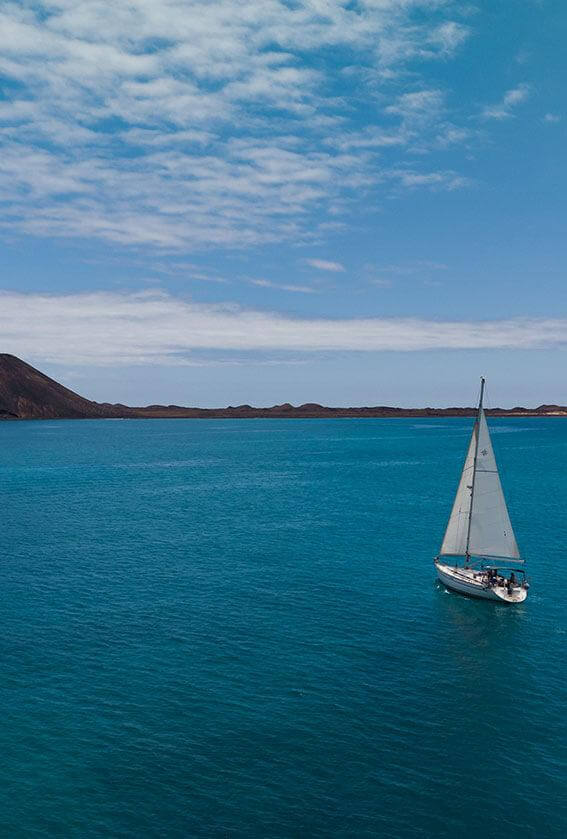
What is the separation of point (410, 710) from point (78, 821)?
20.6 meters

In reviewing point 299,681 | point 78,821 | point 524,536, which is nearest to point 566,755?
point 299,681

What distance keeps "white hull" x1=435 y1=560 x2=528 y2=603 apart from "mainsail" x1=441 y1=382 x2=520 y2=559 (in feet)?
10.8

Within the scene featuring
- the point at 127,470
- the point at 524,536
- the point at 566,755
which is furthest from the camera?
the point at 127,470

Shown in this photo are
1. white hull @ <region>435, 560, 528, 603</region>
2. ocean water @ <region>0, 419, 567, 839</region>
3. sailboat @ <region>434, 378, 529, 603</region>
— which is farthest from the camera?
sailboat @ <region>434, 378, 529, 603</region>

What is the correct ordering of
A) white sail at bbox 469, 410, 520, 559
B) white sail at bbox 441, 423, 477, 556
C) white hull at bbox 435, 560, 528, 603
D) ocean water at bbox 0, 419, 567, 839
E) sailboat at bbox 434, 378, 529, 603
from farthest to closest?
white sail at bbox 441, 423, 477, 556, white sail at bbox 469, 410, 520, 559, sailboat at bbox 434, 378, 529, 603, white hull at bbox 435, 560, 528, 603, ocean water at bbox 0, 419, 567, 839

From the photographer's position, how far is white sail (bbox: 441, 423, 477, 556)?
220 ft

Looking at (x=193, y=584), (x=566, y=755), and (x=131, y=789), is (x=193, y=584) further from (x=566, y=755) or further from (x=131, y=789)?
(x=566, y=755)

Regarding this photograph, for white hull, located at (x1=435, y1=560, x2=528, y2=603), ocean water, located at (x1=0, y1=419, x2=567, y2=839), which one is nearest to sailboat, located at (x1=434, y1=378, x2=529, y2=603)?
white hull, located at (x1=435, y1=560, x2=528, y2=603)

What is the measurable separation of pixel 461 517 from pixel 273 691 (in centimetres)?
3381

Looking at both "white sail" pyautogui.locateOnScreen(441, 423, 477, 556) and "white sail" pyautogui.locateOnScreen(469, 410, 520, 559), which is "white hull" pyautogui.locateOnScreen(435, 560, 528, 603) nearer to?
"white sail" pyautogui.locateOnScreen(441, 423, 477, 556)

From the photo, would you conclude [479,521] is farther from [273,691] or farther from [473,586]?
[273,691]

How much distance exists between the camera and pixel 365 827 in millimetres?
29469

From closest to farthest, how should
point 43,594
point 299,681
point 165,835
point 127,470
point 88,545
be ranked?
point 165,835, point 299,681, point 43,594, point 88,545, point 127,470

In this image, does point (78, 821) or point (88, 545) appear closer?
point (78, 821)
